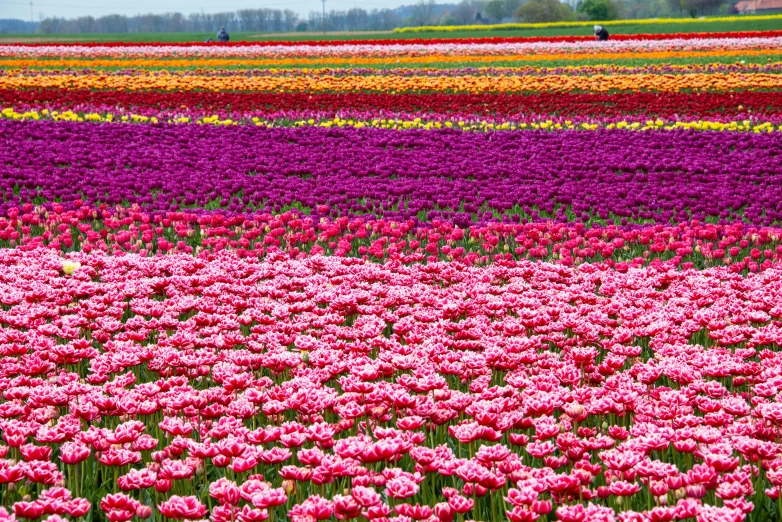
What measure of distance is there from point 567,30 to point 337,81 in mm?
40709

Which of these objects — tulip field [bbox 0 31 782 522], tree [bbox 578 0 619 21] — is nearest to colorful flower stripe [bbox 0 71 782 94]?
tulip field [bbox 0 31 782 522]

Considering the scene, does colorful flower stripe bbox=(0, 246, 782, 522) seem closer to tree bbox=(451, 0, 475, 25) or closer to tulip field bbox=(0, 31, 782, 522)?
tulip field bbox=(0, 31, 782, 522)

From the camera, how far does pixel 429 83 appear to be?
24.6 m

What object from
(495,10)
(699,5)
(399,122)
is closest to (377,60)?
(399,122)

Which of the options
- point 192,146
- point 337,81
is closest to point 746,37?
point 337,81

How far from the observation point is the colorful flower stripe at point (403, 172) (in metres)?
10.6

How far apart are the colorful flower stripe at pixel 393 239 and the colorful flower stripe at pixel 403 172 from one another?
582 millimetres

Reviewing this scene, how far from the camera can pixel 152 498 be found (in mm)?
3721

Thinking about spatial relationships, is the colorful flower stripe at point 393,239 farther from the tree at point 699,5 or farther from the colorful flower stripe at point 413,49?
the tree at point 699,5

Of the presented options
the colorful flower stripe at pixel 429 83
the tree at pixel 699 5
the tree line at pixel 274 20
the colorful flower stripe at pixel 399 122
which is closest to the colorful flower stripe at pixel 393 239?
the colorful flower stripe at pixel 399 122

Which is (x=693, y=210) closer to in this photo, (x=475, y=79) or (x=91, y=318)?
(x=91, y=318)

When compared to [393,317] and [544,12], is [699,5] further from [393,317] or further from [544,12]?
[393,317]

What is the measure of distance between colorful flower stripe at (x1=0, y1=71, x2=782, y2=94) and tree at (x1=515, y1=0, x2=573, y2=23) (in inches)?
2721

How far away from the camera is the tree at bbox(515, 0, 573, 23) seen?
91188mm
